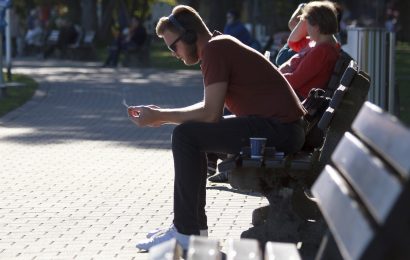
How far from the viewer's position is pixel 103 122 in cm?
1777

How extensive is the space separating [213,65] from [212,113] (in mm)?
269

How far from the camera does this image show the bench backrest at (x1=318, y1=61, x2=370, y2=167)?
24.1 feet

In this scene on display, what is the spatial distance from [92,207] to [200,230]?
213 cm

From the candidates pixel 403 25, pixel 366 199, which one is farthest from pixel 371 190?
pixel 403 25

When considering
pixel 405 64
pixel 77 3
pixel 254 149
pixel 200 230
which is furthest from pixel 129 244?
pixel 77 3

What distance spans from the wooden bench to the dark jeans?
0.15 metres

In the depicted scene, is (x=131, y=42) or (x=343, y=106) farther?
(x=131, y=42)

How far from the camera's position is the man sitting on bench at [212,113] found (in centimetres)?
697

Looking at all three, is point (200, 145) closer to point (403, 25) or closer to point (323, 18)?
point (323, 18)

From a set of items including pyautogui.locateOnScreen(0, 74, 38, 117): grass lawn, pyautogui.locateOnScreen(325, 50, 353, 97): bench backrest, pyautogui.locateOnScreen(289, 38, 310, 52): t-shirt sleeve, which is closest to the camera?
pyautogui.locateOnScreen(325, 50, 353, 97): bench backrest

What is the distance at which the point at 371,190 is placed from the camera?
3461mm

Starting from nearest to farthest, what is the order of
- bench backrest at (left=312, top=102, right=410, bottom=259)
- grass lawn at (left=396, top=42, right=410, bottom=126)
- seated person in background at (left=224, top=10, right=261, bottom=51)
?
bench backrest at (left=312, top=102, right=410, bottom=259) → grass lawn at (left=396, top=42, right=410, bottom=126) → seated person in background at (left=224, top=10, right=261, bottom=51)

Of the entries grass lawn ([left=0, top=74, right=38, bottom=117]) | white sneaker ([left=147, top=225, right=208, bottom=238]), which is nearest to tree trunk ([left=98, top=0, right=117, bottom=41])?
grass lawn ([left=0, top=74, right=38, bottom=117])

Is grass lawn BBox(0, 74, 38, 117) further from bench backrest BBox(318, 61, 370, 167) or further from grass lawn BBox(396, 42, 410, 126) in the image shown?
bench backrest BBox(318, 61, 370, 167)
